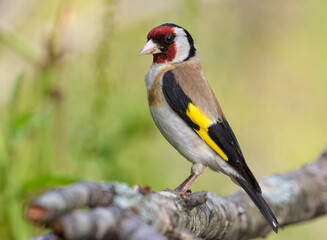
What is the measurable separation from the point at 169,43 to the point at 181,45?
Result: 0.08 metres

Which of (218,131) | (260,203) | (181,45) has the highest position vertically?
(181,45)

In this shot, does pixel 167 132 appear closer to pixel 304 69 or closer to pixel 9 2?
pixel 9 2

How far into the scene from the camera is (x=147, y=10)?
4.82 m

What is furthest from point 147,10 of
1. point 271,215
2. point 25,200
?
point 271,215

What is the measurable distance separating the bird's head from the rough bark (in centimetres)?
88

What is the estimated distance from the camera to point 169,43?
3119 millimetres

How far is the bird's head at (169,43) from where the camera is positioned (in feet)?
10.1

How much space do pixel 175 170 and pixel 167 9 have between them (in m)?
1.43

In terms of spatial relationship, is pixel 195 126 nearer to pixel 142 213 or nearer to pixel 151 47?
pixel 151 47

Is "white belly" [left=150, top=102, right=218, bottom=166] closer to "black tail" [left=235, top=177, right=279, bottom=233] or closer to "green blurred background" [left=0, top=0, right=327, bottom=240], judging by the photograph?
"black tail" [left=235, top=177, right=279, bottom=233]

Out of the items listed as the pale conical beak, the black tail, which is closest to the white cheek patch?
the pale conical beak

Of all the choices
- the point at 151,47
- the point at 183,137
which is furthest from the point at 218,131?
the point at 151,47

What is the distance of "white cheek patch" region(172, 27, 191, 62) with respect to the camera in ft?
10.3

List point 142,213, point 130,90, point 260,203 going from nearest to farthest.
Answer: point 142,213
point 260,203
point 130,90
